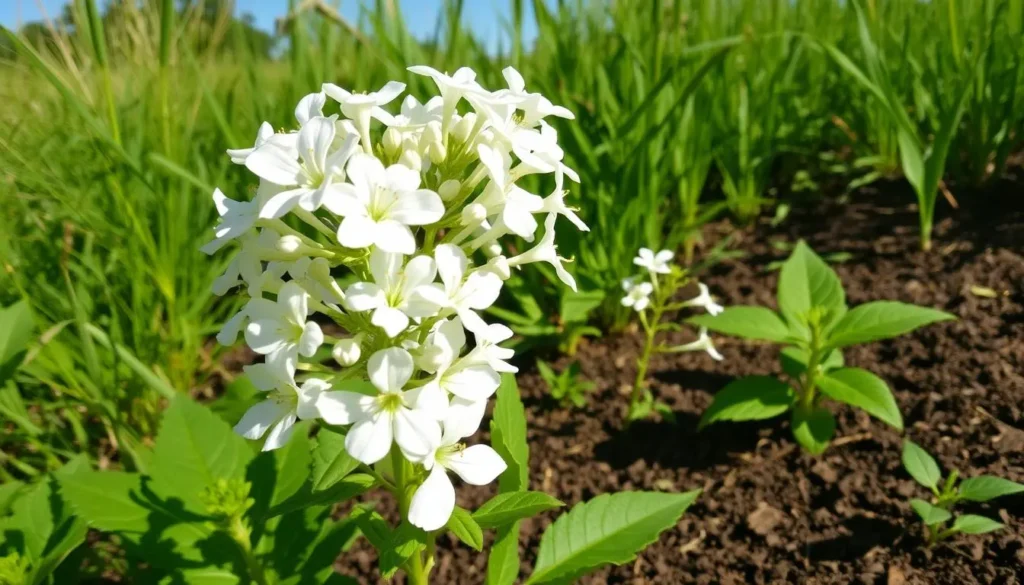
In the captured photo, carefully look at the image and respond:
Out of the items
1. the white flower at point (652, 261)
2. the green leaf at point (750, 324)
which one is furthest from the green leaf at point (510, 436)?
the white flower at point (652, 261)

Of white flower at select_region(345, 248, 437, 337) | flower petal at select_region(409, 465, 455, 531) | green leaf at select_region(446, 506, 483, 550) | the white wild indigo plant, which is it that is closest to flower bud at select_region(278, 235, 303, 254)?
the white wild indigo plant

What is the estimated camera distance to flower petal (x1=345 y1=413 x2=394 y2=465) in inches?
47.1

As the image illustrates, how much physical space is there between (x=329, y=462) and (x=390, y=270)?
0.52 m

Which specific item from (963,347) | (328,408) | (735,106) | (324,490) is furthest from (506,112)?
(735,106)

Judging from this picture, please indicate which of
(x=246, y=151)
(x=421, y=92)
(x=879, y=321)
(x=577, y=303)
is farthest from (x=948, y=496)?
(x=421, y=92)

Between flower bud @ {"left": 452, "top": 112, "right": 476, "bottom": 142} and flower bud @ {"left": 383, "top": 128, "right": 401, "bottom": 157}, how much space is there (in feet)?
0.38

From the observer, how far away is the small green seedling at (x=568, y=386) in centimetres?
284

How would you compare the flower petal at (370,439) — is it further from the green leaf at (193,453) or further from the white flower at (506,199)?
the green leaf at (193,453)

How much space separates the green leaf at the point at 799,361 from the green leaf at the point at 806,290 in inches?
3.6

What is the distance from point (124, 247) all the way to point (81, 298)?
0.31m

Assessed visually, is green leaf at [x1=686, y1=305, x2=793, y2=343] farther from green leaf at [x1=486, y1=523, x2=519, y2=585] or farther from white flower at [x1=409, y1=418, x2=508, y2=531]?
white flower at [x1=409, y1=418, x2=508, y2=531]

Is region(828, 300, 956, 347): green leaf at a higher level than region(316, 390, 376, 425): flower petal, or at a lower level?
lower

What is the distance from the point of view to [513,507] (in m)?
1.34

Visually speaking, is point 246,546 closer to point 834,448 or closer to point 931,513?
point 931,513
